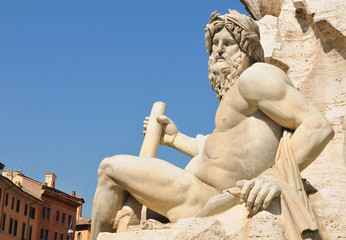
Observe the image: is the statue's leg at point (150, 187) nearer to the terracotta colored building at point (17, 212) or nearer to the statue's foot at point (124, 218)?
the statue's foot at point (124, 218)

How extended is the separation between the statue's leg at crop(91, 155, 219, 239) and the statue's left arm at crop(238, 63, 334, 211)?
859 millimetres

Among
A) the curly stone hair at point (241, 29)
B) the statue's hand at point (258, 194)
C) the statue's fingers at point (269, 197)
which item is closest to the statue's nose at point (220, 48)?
the curly stone hair at point (241, 29)

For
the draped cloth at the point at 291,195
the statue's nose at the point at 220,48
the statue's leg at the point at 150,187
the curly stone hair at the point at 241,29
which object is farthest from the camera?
the statue's nose at the point at 220,48

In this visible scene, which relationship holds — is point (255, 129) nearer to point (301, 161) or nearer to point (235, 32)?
point (301, 161)

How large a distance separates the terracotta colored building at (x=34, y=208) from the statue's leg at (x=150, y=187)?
122 ft

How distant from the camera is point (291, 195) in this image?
460 centimetres

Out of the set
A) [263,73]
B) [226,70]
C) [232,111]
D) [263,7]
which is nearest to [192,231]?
[232,111]

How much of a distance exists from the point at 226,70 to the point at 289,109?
0.88 meters

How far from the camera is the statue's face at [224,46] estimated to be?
5.62 meters

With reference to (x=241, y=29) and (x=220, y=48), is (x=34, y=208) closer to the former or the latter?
(x=220, y=48)

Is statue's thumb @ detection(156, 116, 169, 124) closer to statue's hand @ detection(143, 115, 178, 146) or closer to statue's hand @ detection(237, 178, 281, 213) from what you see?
statue's hand @ detection(143, 115, 178, 146)

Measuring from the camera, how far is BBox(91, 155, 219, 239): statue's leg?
527cm

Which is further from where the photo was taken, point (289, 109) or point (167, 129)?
point (167, 129)

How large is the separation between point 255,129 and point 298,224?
95 cm
